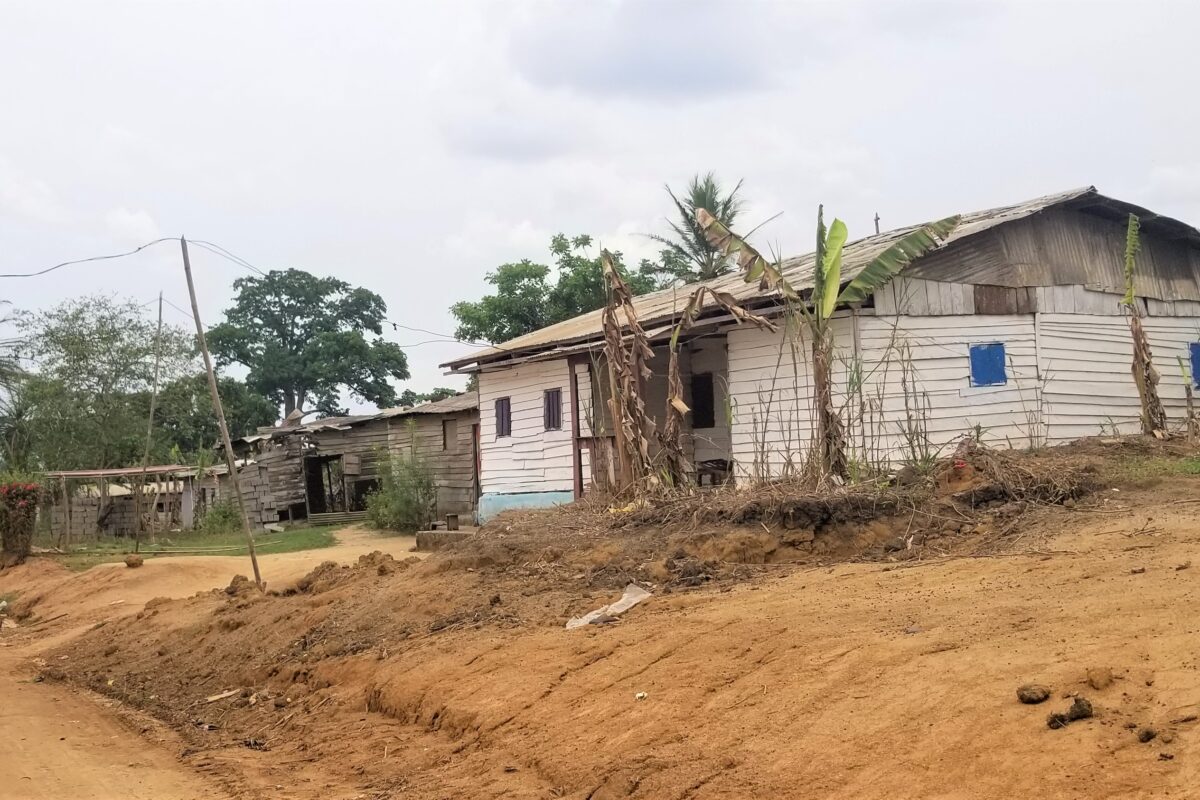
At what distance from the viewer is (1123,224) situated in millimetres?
17109

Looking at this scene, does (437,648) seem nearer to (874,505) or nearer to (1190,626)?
(874,505)

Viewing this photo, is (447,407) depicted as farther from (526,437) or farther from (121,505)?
→ (121,505)

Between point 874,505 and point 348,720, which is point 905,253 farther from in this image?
point 348,720

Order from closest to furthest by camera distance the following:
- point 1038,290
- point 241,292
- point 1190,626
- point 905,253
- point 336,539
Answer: point 1190,626
point 905,253
point 1038,290
point 336,539
point 241,292

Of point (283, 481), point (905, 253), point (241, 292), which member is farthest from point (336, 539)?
point (241, 292)

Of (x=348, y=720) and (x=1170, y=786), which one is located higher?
(x=1170, y=786)

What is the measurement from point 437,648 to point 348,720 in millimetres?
867

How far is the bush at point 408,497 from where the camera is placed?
25.5 m

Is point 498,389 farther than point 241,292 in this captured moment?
No

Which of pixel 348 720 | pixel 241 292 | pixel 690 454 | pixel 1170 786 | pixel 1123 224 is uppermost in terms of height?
pixel 241 292

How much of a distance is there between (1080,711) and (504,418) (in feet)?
57.2

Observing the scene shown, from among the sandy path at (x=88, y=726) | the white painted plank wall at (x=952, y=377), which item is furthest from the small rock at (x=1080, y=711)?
the white painted plank wall at (x=952, y=377)

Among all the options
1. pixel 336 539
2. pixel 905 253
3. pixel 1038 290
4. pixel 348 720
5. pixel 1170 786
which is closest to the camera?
pixel 1170 786

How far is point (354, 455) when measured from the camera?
30859 millimetres
